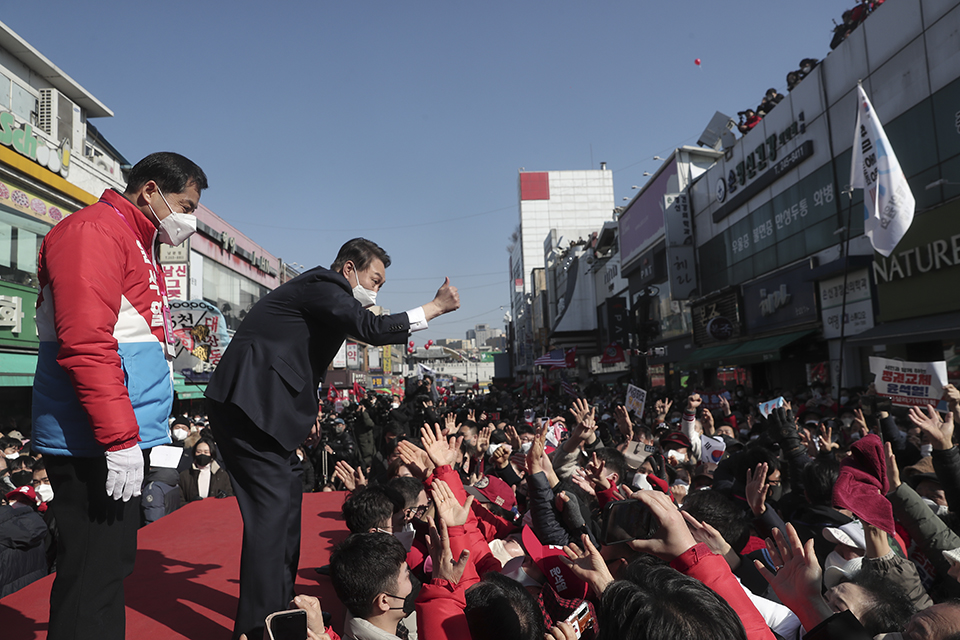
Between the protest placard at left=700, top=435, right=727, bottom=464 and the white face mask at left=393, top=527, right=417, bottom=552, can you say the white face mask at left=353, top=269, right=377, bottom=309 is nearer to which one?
the white face mask at left=393, top=527, right=417, bottom=552

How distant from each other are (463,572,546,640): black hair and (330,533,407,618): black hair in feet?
1.29

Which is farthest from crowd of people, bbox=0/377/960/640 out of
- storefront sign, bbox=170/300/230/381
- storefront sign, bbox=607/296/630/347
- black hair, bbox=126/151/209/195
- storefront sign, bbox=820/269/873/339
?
storefront sign, bbox=607/296/630/347

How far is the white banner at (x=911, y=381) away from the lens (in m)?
5.80

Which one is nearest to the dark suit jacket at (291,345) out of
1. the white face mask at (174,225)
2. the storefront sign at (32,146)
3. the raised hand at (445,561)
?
the white face mask at (174,225)

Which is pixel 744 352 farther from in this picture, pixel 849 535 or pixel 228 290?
pixel 228 290

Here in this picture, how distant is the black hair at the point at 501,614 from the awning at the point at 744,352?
16.8 m

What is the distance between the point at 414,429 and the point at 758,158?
14.0m

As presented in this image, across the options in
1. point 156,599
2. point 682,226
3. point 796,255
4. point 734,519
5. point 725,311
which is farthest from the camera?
point 682,226

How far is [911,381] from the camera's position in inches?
238

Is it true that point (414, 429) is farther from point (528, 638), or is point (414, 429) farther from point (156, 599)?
point (528, 638)

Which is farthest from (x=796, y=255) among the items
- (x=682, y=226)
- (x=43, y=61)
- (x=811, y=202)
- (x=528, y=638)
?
(x=43, y=61)

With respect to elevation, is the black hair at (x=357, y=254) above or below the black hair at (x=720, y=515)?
above

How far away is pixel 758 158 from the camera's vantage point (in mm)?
19547

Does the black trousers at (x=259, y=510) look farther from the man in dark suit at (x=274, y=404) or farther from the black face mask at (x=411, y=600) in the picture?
the black face mask at (x=411, y=600)
